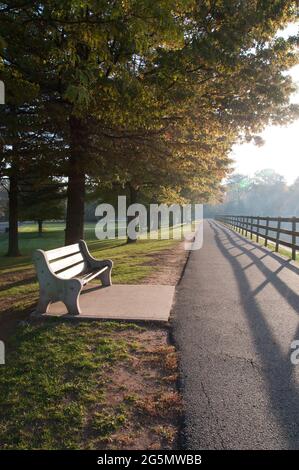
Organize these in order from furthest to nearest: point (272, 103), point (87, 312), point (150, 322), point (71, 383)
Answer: point (272, 103) < point (87, 312) < point (150, 322) < point (71, 383)

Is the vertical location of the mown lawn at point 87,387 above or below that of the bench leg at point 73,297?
below

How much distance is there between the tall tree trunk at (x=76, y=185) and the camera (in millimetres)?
9805

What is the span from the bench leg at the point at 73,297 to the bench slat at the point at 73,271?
316 mm

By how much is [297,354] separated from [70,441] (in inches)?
106

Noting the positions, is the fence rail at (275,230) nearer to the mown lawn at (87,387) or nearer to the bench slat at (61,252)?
the bench slat at (61,252)

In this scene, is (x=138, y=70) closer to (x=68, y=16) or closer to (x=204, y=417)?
(x=68, y=16)

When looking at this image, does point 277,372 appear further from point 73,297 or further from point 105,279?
point 105,279

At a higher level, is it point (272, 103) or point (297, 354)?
point (272, 103)

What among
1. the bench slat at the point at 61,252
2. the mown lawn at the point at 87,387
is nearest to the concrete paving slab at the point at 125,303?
the mown lawn at the point at 87,387

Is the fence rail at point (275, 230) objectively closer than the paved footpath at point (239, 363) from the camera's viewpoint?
No

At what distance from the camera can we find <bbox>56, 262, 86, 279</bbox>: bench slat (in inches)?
232

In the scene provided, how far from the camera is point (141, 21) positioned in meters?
4.68

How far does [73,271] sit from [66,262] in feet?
0.75

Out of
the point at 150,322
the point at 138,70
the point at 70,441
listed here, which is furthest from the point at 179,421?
the point at 138,70
